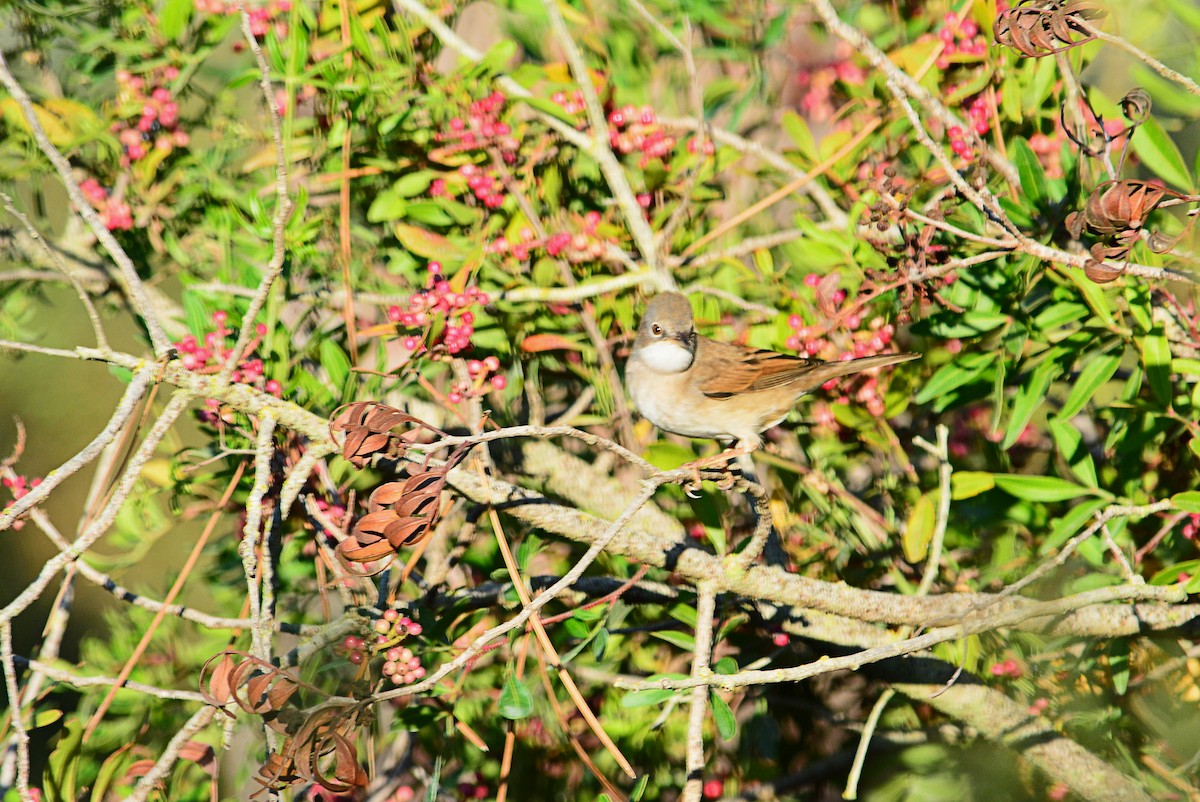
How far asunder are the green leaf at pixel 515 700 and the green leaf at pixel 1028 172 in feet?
5.17

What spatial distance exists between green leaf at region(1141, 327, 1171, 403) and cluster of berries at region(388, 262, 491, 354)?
4.73 ft

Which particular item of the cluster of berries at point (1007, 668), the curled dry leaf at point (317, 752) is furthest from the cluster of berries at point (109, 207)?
the cluster of berries at point (1007, 668)

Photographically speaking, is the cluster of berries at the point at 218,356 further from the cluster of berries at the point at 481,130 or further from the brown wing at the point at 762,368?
the brown wing at the point at 762,368

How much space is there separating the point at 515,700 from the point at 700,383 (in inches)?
46.7

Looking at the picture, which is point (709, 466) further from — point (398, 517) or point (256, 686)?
point (256, 686)

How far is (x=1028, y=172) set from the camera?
2.21 metres

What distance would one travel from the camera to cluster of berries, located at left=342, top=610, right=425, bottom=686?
199 cm

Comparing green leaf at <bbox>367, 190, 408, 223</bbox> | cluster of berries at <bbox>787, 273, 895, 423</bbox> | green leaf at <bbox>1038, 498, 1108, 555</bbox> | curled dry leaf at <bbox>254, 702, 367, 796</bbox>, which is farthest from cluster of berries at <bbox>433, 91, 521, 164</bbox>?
green leaf at <bbox>1038, 498, 1108, 555</bbox>

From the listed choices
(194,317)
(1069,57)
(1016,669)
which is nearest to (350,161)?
(194,317)

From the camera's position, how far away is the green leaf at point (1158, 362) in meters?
2.06

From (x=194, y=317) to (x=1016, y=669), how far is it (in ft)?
8.05

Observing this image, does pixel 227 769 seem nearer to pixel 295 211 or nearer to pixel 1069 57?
pixel 295 211

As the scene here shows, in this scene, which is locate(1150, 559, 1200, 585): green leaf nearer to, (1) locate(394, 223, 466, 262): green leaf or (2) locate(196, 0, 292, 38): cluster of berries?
(1) locate(394, 223, 466, 262): green leaf

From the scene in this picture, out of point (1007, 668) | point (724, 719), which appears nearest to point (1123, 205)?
point (724, 719)
